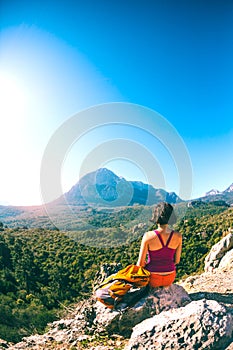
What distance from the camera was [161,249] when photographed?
3523mm

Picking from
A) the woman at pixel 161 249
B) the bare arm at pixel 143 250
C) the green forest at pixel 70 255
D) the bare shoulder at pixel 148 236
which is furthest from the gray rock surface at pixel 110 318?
the green forest at pixel 70 255

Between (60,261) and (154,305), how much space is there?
57.1 feet

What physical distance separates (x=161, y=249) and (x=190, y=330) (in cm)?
92

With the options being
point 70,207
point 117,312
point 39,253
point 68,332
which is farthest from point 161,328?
point 39,253

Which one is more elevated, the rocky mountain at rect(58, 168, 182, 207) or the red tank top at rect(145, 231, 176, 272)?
the rocky mountain at rect(58, 168, 182, 207)

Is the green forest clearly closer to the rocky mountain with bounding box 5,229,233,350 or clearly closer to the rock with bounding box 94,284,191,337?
the rocky mountain with bounding box 5,229,233,350

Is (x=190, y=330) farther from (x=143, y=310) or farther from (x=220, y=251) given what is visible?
(x=220, y=251)

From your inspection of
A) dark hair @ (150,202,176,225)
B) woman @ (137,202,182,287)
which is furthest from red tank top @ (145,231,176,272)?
dark hair @ (150,202,176,225)

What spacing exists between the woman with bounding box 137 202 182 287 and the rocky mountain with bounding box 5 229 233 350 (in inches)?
6.3

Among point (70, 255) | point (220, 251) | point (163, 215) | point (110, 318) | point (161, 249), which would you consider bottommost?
point (70, 255)

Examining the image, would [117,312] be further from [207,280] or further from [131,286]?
[207,280]

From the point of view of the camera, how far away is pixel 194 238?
780 inches

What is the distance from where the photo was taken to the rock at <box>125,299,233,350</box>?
274 cm

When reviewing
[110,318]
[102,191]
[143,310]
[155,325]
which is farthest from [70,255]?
[155,325]
